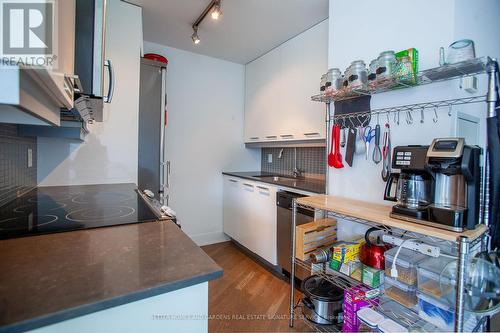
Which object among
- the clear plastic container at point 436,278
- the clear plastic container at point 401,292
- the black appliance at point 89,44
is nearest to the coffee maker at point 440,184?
the clear plastic container at point 436,278

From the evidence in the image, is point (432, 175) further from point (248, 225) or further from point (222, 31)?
point (222, 31)

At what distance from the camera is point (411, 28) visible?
1368 millimetres

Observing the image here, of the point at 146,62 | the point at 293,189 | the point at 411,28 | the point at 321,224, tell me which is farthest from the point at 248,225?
the point at 411,28

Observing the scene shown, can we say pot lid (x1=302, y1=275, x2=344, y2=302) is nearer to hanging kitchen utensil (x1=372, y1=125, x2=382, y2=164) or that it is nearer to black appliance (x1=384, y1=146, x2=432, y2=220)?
black appliance (x1=384, y1=146, x2=432, y2=220)

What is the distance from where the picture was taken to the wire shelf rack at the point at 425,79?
3.45 feet

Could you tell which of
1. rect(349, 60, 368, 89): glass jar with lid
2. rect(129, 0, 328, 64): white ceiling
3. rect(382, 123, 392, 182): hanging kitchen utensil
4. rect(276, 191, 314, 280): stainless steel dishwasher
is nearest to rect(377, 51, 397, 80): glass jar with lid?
rect(349, 60, 368, 89): glass jar with lid

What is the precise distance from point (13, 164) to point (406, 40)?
2381mm

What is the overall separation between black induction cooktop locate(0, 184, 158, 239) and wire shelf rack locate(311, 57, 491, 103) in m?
1.36

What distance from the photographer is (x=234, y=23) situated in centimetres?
239

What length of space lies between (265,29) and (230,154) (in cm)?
164

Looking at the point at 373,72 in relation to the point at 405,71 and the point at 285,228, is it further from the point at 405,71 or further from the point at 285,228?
the point at 285,228

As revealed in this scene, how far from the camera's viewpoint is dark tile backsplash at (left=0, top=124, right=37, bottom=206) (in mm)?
1289

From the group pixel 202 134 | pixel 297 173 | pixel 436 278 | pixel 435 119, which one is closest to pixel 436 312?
pixel 436 278

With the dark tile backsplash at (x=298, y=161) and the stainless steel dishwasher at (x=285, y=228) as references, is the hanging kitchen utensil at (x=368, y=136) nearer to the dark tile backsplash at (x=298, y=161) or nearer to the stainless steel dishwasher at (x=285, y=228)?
the stainless steel dishwasher at (x=285, y=228)
